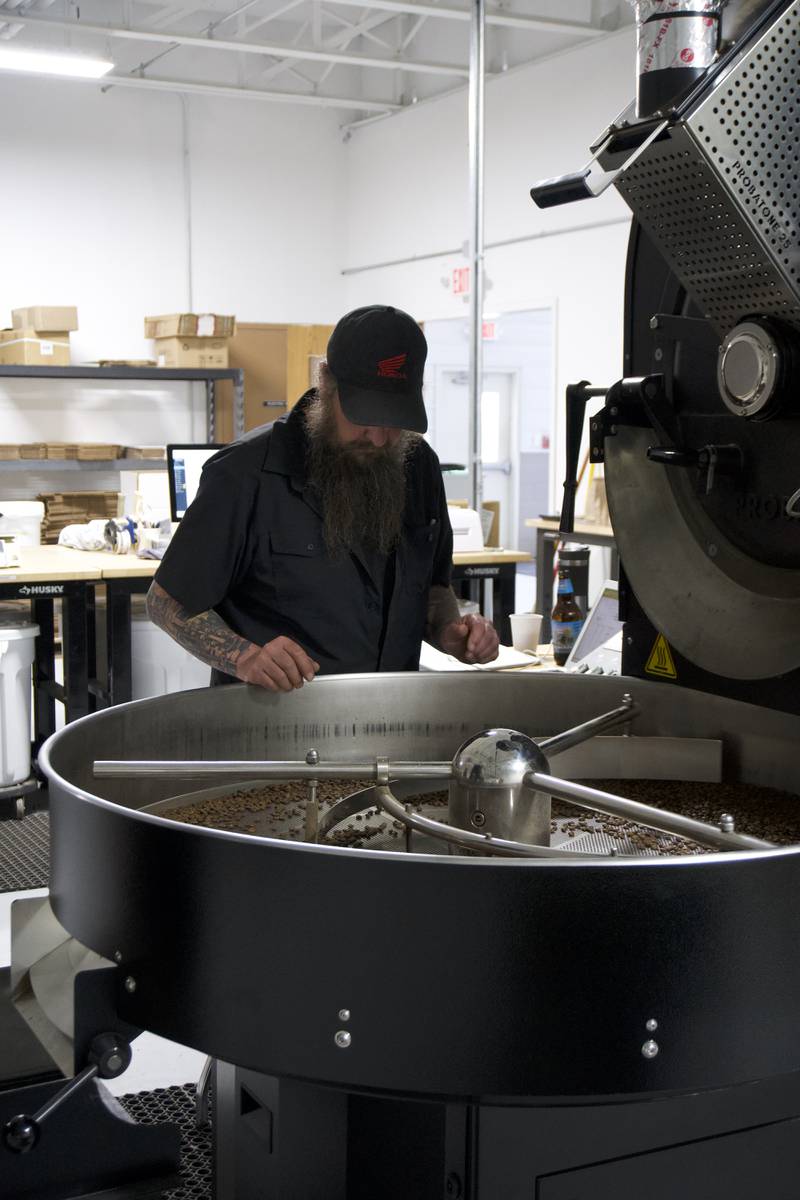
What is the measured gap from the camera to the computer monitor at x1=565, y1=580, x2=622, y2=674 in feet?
8.80

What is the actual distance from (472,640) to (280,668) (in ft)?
1.76

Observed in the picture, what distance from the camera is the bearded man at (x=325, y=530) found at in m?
1.83

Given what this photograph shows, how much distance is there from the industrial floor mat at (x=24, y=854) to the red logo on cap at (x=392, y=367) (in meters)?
2.32

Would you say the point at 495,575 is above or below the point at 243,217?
below

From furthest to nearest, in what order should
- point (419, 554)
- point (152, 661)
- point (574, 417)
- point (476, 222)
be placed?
point (476, 222) < point (152, 661) < point (419, 554) < point (574, 417)

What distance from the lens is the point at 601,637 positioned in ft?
9.32

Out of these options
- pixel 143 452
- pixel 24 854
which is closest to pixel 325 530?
pixel 24 854

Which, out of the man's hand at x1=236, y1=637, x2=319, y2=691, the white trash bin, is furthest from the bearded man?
the white trash bin

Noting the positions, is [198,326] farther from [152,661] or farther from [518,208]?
[152,661]

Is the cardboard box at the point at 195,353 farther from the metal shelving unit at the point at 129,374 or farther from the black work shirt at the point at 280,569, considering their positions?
the black work shirt at the point at 280,569

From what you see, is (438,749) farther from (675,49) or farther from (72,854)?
(675,49)

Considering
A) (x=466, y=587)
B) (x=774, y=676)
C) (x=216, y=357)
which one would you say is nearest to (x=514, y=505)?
(x=216, y=357)

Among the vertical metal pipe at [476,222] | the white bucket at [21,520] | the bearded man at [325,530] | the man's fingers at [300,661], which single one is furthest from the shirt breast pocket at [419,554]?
the white bucket at [21,520]

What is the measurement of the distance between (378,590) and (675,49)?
3.42 ft
